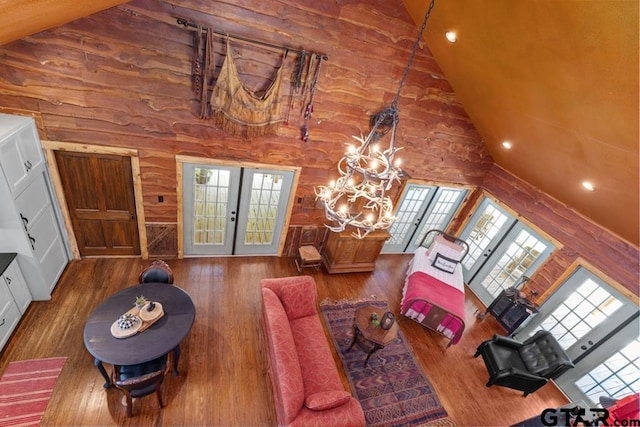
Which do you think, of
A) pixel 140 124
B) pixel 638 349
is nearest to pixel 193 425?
pixel 140 124

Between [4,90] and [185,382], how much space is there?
3.96m

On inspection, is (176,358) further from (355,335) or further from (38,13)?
(38,13)

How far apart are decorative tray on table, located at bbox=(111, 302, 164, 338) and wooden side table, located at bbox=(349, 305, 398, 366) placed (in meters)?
2.53

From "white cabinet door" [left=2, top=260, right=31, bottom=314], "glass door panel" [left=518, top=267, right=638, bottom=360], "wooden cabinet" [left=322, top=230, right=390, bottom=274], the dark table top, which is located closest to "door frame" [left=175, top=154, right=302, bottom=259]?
"wooden cabinet" [left=322, top=230, right=390, bottom=274]

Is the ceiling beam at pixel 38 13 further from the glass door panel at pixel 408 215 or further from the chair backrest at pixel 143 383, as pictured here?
the glass door panel at pixel 408 215

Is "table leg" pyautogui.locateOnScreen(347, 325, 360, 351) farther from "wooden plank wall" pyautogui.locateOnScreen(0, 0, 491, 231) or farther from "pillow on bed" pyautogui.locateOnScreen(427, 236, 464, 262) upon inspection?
"wooden plank wall" pyautogui.locateOnScreen(0, 0, 491, 231)

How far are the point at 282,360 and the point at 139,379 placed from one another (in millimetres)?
1346

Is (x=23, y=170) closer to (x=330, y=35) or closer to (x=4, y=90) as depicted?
(x=4, y=90)

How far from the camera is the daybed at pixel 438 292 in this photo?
467 cm

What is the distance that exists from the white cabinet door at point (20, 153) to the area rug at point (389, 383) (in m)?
4.37

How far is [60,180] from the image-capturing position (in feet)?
13.2

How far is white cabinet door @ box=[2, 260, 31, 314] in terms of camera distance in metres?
3.44

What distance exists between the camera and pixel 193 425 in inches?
125

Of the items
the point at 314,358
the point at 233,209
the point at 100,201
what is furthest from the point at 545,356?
the point at 100,201
